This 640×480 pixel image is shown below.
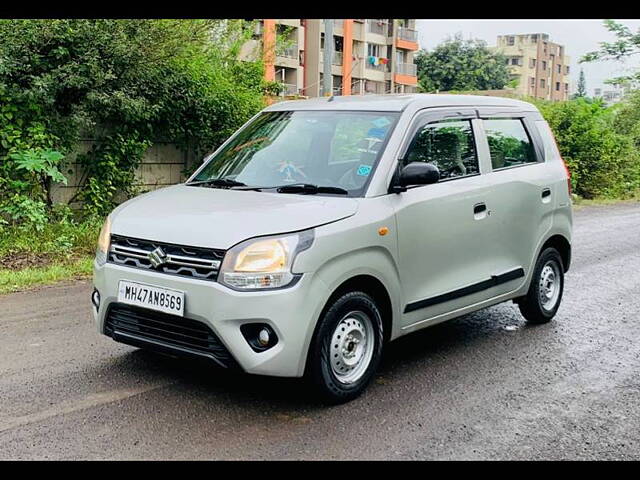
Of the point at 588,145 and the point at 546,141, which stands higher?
the point at 546,141

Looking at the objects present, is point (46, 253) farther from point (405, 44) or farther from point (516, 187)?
point (405, 44)

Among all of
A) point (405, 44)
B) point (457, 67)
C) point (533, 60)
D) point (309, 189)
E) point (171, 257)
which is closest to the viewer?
point (171, 257)

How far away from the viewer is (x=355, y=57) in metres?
54.5

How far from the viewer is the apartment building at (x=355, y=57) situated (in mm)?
47719

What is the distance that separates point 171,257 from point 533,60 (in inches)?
4141

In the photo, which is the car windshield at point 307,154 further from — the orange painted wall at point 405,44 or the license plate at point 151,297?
the orange painted wall at point 405,44

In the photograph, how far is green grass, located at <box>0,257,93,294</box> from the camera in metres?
8.02

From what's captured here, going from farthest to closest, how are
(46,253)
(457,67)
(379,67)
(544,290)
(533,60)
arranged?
(533,60) → (457,67) → (379,67) → (46,253) → (544,290)

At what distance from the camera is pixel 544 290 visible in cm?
707

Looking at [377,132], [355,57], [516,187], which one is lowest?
[516,187]

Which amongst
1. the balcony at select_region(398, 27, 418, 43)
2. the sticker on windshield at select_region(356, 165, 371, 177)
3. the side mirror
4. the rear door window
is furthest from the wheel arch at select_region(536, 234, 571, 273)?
the balcony at select_region(398, 27, 418, 43)

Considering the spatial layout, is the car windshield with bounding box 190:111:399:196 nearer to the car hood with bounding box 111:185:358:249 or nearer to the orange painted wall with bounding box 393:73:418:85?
the car hood with bounding box 111:185:358:249

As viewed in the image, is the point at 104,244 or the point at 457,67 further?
the point at 457,67

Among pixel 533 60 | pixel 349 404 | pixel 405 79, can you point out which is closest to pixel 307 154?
pixel 349 404
